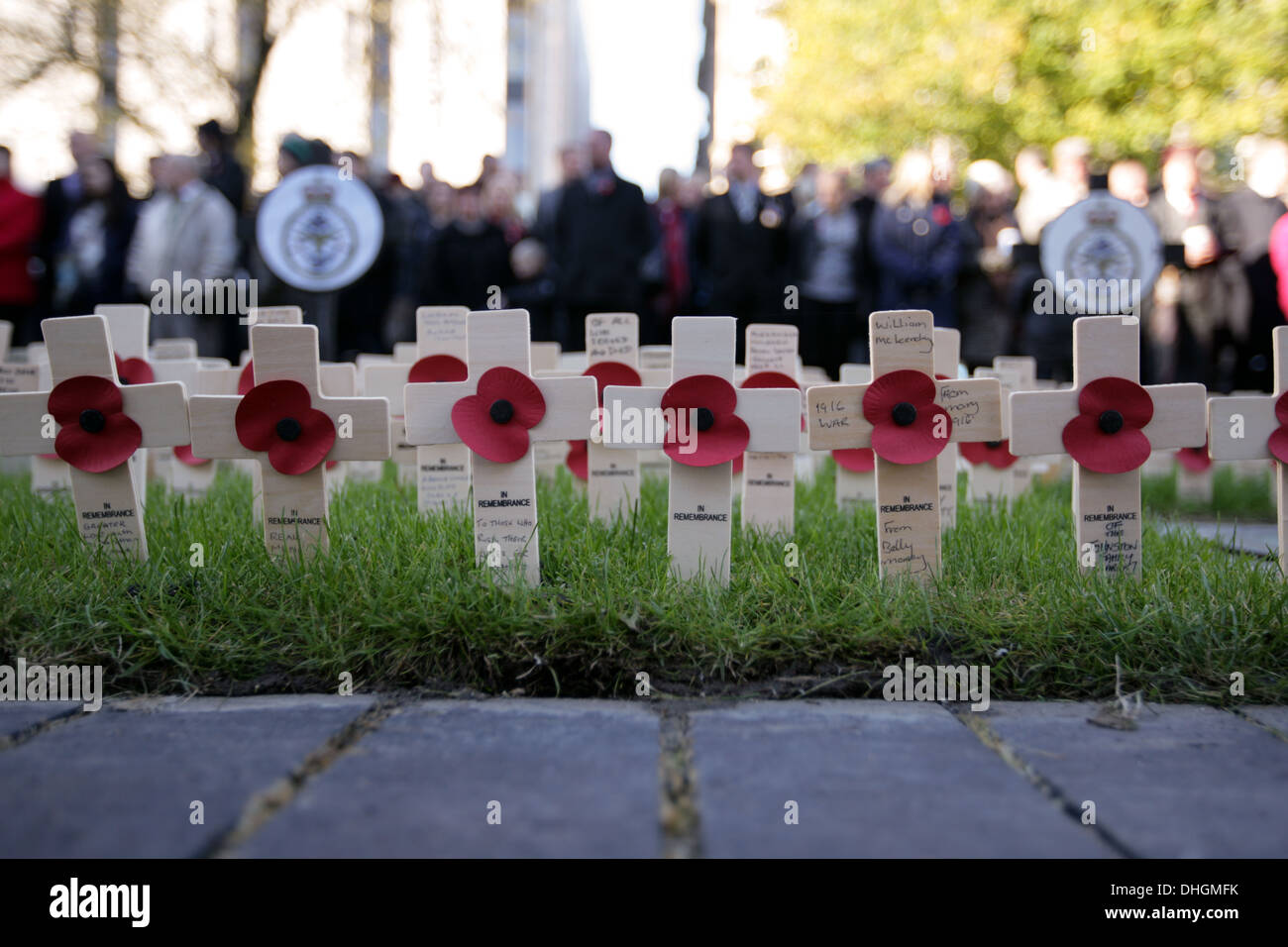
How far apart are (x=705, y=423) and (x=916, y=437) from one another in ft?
1.91

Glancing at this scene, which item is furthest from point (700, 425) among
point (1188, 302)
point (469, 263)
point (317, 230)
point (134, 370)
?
point (1188, 302)

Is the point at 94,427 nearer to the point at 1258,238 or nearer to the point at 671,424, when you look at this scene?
the point at 671,424

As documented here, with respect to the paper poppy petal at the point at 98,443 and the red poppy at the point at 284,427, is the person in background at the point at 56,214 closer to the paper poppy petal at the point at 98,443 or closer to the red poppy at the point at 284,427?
the paper poppy petal at the point at 98,443

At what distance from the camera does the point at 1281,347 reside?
9.78 feet

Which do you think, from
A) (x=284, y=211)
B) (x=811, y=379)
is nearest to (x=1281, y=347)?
(x=811, y=379)

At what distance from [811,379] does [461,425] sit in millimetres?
2183

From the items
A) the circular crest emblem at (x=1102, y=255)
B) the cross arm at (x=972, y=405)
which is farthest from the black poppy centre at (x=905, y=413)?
the circular crest emblem at (x=1102, y=255)

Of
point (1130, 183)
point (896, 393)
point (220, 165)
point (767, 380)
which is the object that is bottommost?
point (896, 393)

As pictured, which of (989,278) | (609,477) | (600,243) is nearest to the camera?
(609,477)

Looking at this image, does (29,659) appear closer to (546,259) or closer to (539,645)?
(539,645)

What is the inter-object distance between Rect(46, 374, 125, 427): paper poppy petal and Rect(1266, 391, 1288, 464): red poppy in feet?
11.0

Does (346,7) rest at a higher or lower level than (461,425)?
higher

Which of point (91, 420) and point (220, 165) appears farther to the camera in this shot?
point (220, 165)

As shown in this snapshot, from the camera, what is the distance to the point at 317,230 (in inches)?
279
